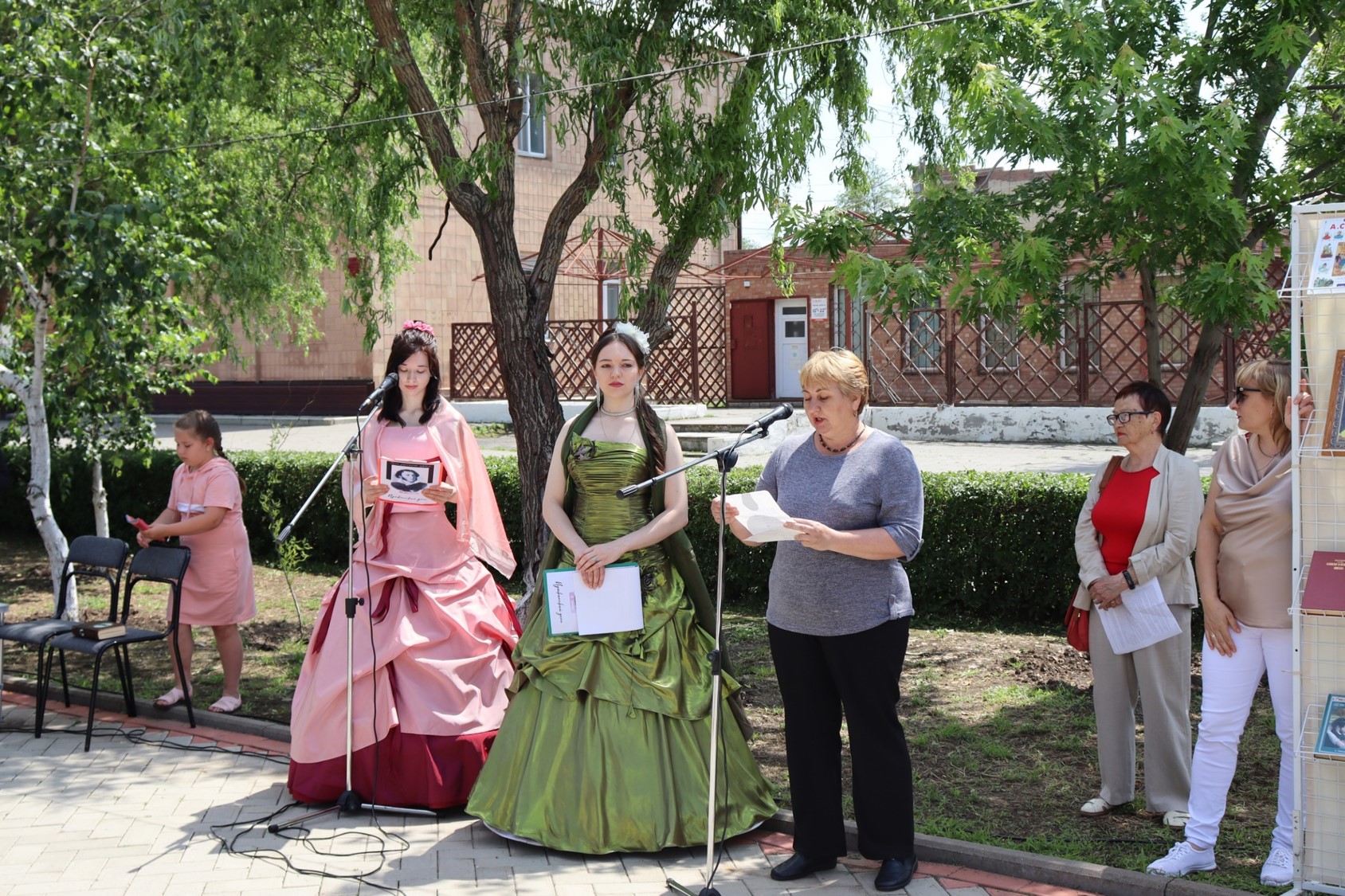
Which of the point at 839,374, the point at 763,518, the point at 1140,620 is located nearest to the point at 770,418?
the point at 763,518

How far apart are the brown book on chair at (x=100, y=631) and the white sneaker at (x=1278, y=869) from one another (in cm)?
549

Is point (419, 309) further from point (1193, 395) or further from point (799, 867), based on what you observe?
point (799, 867)

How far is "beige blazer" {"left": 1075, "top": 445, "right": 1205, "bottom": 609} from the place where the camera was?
4848 millimetres

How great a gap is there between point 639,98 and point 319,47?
2.66 meters

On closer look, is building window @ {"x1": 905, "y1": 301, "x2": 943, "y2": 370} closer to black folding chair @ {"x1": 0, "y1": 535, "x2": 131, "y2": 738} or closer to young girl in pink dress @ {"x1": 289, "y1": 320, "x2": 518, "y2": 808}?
black folding chair @ {"x1": 0, "y1": 535, "x2": 131, "y2": 738}

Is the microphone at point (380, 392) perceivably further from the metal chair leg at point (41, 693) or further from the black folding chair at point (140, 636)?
the metal chair leg at point (41, 693)

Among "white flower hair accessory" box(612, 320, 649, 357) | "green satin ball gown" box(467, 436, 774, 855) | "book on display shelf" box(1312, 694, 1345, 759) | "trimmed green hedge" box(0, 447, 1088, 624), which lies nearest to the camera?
"book on display shelf" box(1312, 694, 1345, 759)

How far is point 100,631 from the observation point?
6582 mm

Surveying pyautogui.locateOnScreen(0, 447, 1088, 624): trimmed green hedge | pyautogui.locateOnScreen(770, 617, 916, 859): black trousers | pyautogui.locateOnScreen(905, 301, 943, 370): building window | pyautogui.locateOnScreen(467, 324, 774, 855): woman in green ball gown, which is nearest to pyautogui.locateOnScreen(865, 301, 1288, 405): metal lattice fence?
pyautogui.locateOnScreen(905, 301, 943, 370): building window

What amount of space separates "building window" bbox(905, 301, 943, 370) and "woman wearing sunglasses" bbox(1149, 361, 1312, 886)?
1628 centimetres

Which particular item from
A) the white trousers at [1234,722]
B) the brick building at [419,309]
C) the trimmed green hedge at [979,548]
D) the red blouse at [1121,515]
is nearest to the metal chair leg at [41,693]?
the trimmed green hedge at [979,548]

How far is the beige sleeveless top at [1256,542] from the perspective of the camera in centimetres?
433

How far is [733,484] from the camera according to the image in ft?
32.2

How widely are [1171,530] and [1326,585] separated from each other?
88cm
